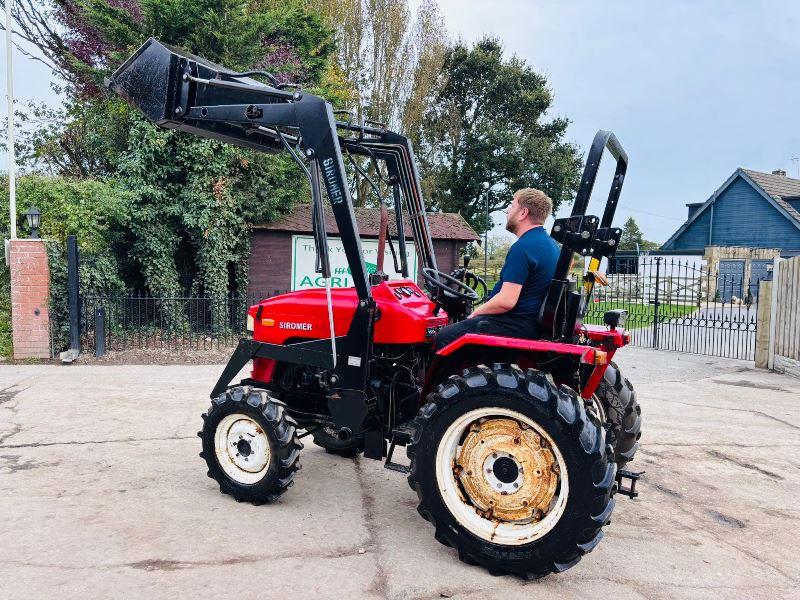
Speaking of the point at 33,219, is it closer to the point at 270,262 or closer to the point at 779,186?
the point at 270,262

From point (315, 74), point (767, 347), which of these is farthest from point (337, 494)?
point (315, 74)

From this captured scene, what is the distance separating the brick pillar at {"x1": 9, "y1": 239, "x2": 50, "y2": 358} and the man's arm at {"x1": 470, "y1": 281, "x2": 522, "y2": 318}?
27.7ft

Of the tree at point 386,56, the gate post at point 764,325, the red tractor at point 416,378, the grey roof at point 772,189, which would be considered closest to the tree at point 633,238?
the grey roof at point 772,189

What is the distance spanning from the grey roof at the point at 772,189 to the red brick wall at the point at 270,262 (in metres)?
27.1

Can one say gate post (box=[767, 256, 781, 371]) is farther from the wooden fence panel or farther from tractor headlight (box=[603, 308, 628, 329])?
tractor headlight (box=[603, 308, 628, 329])

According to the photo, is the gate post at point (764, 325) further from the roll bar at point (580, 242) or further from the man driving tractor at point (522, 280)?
the man driving tractor at point (522, 280)

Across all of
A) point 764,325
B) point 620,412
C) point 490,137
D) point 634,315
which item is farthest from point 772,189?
point 620,412

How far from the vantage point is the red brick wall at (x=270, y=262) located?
42.6ft

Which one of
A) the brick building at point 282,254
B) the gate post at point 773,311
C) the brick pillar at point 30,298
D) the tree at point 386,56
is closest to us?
the brick pillar at point 30,298

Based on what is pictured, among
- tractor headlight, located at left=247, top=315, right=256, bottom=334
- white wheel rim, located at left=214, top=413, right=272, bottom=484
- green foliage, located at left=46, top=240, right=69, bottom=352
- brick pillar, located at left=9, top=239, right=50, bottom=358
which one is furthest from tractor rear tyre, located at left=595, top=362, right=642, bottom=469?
green foliage, located at left=46, top=240, right=69, bottom=352

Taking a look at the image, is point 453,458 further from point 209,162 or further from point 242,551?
point 209,162

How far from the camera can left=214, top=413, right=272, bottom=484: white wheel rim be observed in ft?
13.2

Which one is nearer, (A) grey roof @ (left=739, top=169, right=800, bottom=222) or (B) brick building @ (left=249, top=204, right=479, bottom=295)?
(B) brick building @ (left=249, top=204, right=479, bottom=295)

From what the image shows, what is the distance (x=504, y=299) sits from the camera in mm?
3424
